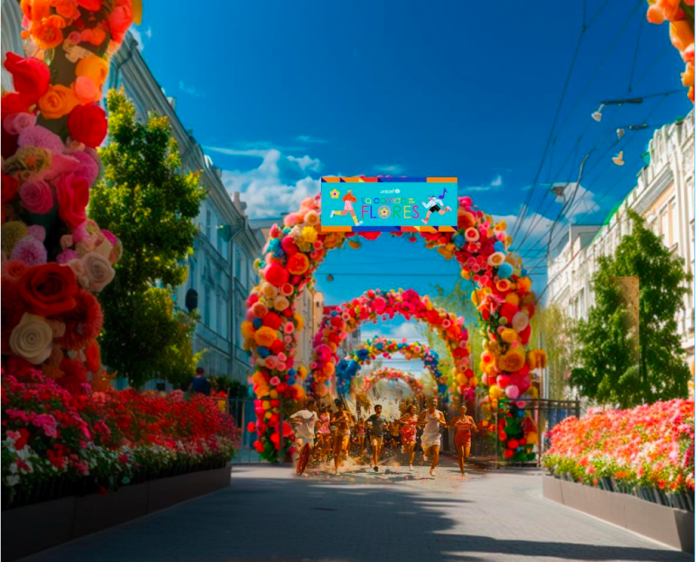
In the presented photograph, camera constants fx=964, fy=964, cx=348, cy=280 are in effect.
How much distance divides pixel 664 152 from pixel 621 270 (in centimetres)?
1001

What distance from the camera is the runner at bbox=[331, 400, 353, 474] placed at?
52.2ft

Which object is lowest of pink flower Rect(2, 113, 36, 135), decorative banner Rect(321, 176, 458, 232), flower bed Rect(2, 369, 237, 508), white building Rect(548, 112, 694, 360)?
flower bed Rect(2, 369, 237, 508)

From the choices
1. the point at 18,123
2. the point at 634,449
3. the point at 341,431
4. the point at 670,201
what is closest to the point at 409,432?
the point at 341,431

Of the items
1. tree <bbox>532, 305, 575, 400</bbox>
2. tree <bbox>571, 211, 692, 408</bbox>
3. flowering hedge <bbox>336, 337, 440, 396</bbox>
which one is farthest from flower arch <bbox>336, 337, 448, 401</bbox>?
tree <bbox>571, 211, 692, 408</bbox>

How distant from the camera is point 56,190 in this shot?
1183 centimetres

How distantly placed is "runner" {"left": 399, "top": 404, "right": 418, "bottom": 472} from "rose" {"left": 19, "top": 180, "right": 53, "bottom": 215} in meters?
6.28

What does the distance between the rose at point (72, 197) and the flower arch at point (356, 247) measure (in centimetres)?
1128

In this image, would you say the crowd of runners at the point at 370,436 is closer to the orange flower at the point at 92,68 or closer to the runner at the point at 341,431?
the runner at the point at 341,431

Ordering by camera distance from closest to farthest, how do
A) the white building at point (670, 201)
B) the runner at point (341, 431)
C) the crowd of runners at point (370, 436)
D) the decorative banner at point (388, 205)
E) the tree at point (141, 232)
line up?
the crowd of runners at point (370, 436)
the runner at point (341, 431)
the tree at point (141, 232)
the decorative banner at point (388, 205)
the white building at point (670, 201)

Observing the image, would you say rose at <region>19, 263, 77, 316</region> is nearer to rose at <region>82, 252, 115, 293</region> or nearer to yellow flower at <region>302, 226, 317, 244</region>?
rose at <region>82, 252, 115, 293</region>

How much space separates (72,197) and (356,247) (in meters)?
12.0

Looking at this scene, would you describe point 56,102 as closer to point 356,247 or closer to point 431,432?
point 431,432

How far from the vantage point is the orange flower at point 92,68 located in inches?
487

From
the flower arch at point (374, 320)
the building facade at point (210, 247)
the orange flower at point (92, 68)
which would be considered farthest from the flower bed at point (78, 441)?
the building facade at point (210, 247)
